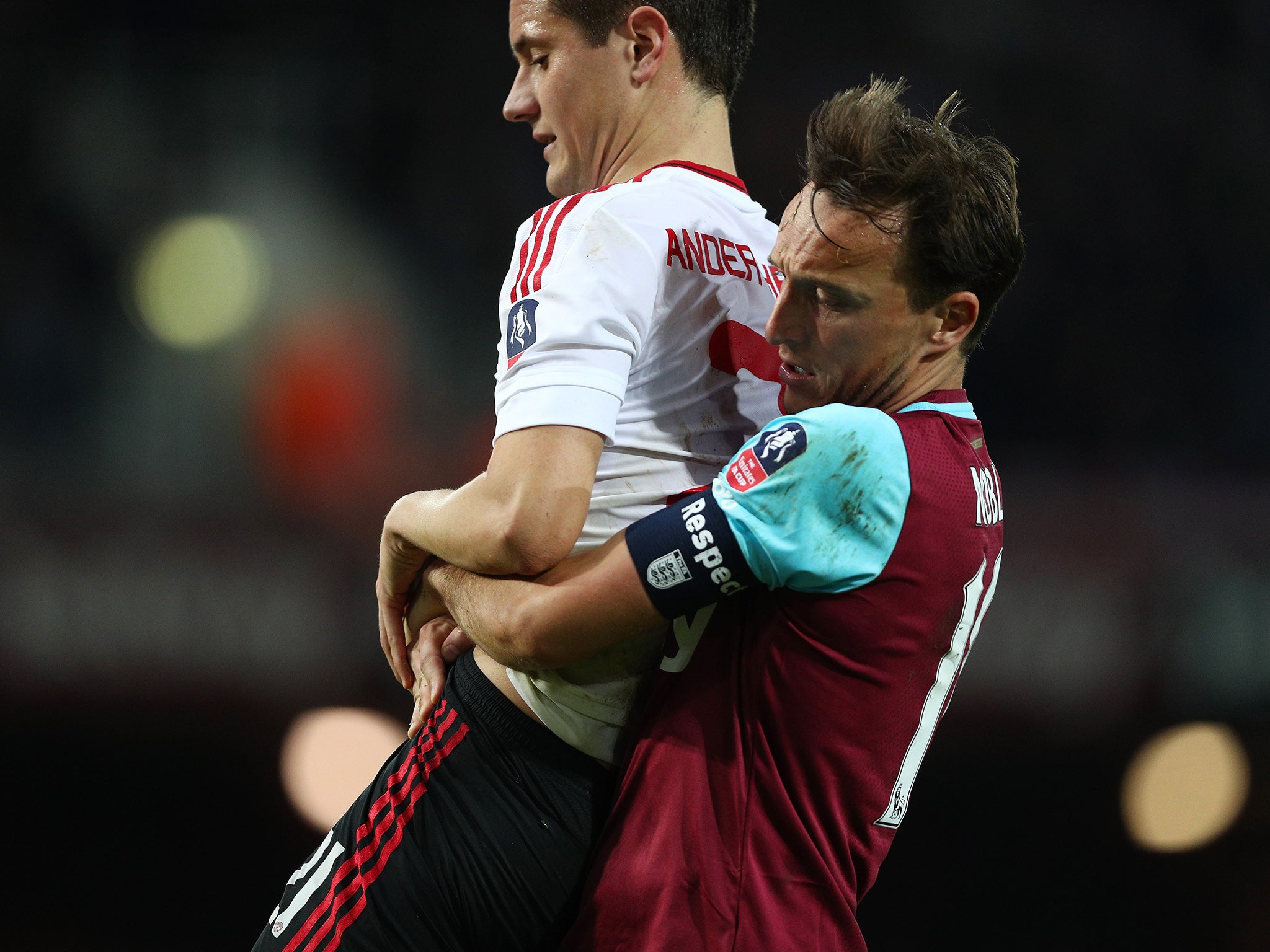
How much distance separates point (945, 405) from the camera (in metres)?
1.46

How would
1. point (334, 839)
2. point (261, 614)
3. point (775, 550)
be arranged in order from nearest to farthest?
point (775, 550) < point (334, 839) < point (261, 614)

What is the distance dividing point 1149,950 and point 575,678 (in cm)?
378

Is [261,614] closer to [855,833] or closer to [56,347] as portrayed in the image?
[56,347]

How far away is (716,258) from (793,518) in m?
0.47

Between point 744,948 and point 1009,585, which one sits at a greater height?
point 744,948

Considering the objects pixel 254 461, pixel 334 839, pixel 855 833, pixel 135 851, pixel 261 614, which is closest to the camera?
pixel 855 833

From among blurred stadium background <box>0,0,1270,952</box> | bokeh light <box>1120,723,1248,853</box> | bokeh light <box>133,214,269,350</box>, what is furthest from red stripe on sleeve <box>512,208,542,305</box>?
bokeh light <box>133,214,269,350</box>

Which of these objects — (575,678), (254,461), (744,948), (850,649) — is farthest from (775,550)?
(254,461)

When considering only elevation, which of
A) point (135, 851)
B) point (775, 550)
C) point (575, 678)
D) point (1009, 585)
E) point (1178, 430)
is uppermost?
point (775, 550)

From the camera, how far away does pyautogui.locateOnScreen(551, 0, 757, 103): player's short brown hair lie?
1.68 meters

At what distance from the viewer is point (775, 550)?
50.6 inches

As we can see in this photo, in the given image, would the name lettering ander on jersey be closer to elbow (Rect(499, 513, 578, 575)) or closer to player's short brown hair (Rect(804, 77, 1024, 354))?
player's short brown hair (Rect(804, 77, 1024, 354))

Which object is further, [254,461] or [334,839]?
[254,461]

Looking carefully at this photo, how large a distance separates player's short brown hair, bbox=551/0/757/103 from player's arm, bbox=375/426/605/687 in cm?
72
